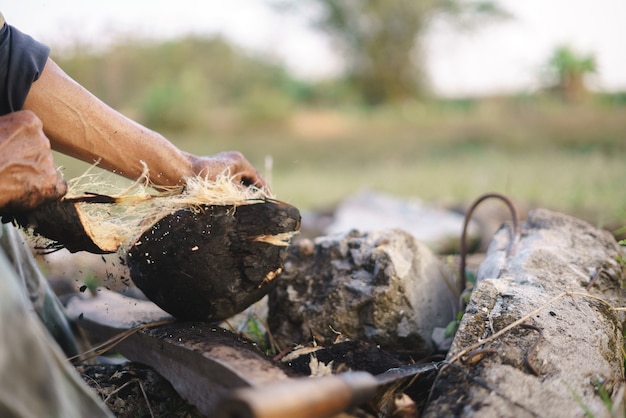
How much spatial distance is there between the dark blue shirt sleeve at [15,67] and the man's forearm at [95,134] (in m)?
0.04

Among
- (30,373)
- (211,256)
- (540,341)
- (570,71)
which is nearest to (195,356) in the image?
(211,256)

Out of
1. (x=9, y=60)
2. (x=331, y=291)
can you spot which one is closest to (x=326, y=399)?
(x=331, y=291)

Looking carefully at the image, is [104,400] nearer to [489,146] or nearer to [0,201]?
[0,201]

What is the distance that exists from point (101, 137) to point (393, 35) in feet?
58.6

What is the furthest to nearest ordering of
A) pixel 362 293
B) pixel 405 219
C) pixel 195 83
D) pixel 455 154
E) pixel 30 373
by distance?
pixel 195 83
pixel 455 154
pixel 405 219
pixel 362 293
pixel 30 373

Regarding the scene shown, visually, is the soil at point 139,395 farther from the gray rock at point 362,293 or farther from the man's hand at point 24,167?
the man's hand at point 24,167

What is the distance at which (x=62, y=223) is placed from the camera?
65.6 inches

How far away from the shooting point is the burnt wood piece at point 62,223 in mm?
1618

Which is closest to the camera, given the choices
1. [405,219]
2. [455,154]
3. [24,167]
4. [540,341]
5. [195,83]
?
[24,167]

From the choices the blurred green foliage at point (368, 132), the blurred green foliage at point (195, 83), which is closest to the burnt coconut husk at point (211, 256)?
the blurred green foliage at point (368, 132)

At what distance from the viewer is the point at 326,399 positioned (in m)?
1.23

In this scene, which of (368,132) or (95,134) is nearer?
(95,134)

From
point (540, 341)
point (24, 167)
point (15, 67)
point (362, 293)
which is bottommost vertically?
point (362, 293)

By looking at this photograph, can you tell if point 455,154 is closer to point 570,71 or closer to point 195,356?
point 570,71
